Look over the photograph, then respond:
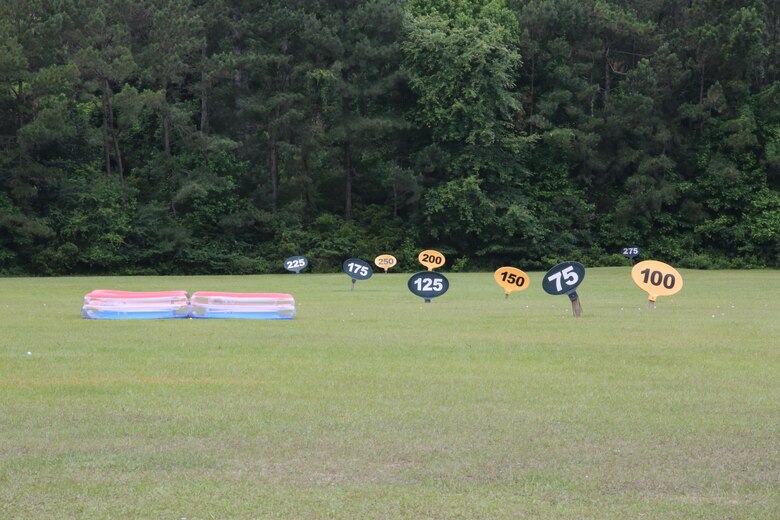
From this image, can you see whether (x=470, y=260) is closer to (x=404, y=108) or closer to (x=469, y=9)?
(x=404, y=108)

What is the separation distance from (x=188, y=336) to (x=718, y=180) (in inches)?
1869

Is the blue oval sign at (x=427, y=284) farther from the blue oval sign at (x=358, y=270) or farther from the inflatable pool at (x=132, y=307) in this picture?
the inflatable pool at (x=132, y=307)

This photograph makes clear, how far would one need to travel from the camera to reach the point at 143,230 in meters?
53.9

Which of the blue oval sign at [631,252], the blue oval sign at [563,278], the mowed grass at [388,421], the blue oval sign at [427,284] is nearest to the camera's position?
the mowed grass at [388,421]

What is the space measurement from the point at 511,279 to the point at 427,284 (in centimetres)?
246


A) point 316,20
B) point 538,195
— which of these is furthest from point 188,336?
point 538,195

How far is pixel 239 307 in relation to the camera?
21.6 m

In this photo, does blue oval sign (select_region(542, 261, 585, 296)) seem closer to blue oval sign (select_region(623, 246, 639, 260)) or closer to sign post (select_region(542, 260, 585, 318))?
sign post (select_region(542, 260, 585, 318))

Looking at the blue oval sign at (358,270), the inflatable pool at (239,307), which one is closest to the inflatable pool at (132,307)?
the inflatable pool at (239,307)

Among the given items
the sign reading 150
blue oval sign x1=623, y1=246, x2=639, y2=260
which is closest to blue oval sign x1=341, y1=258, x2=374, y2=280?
the sign reading 150

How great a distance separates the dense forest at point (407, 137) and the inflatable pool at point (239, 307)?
1271 inches

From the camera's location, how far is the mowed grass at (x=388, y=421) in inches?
283

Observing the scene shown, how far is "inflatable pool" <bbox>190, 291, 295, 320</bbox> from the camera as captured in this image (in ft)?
70.7

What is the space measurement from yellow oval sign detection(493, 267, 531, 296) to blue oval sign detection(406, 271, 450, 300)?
1.70m
